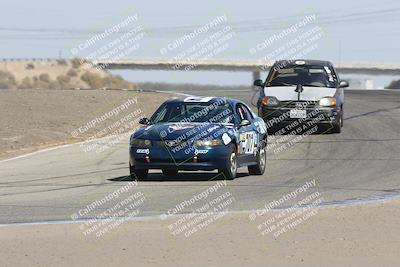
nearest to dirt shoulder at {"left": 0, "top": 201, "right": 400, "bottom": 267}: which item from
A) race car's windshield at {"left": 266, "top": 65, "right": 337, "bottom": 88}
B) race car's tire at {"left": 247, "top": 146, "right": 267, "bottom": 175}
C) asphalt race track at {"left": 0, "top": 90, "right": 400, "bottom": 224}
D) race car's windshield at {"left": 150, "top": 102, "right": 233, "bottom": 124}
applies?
asphalt race track at {"left": 0, "top": 90, "right": 400, "bottom": 224}

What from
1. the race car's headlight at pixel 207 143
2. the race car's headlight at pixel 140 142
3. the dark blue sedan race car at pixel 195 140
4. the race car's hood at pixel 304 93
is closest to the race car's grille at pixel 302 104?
the race car's hood at pixel 304 93

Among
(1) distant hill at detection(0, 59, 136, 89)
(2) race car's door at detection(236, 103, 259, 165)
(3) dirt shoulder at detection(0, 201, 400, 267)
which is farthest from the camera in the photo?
(1) distant hill at detection(0, 59, 136, 89)

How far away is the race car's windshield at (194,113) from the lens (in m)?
16.6

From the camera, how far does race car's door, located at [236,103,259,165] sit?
54.0 ft

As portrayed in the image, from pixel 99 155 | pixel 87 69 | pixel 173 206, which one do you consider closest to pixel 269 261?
pixel 173 206

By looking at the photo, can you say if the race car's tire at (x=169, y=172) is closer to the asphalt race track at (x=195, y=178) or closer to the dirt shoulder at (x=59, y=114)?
the asphalt race track at (x=195, y=178)

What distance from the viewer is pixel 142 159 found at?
1573 centimetres

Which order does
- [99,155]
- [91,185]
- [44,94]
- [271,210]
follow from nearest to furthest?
[271,210] → [91,185] → [99,155] → [44,94]

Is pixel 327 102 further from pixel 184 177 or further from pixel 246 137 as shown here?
pixel 184 177

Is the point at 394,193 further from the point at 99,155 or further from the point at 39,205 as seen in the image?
the point at 99,155

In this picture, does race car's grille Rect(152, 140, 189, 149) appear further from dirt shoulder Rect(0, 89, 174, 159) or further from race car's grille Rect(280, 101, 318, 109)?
race car's grille Rect(280, 101, 318, 109)

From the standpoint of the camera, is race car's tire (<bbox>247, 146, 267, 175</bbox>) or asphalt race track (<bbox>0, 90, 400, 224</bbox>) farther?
race car's tire (<bbox>247, 146, 267, 175</bbox>)

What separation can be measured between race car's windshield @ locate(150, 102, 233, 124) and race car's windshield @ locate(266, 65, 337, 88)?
806 centimetres

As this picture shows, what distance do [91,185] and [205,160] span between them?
1.82m
